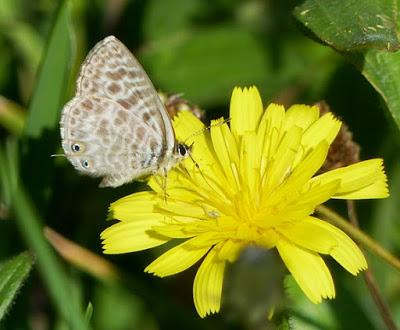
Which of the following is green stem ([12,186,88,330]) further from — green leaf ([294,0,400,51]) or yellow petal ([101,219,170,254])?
green leaf ([294,0,400,51])

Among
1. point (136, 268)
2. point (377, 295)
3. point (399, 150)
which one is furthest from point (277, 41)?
point (377, 295)

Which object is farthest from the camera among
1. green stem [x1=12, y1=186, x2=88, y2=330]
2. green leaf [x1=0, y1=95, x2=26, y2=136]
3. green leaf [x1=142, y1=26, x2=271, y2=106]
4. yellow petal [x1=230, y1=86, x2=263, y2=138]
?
green leaf [x1=142, y1=26, x2=271, y2=106]

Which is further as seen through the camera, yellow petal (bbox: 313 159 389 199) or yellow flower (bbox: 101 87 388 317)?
yellow petal (bbox: 313 159 389 199)

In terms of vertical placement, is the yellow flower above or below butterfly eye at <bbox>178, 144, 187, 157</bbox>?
below

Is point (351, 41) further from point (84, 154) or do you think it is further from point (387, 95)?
point (84, 154)

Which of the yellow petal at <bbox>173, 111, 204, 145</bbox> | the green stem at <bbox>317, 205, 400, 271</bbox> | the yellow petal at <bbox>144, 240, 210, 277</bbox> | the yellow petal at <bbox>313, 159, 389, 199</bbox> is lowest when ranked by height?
the green stem at <bbox>317, 205, 400, 271</bbox>

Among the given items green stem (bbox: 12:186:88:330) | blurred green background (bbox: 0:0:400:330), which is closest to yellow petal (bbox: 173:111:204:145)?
blurred green background (bbox: 0:0:400:330)

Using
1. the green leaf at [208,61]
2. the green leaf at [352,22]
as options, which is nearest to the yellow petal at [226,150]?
the green leaf at [352,22]

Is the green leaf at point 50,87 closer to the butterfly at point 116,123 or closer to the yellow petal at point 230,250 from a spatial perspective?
the butterfly at point 116,123
